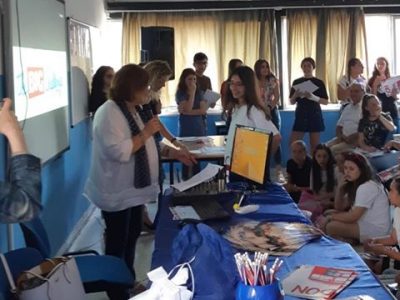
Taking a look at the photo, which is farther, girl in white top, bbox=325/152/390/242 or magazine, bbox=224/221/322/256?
girl in white top, bbox=325/152/390/242

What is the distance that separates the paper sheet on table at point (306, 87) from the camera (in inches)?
260

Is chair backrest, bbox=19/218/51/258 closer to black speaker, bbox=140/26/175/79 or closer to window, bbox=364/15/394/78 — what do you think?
black speaker, bbox=140/26/175/79

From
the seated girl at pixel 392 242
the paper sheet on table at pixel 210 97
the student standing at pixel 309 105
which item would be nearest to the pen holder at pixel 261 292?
the seated girl at pixel 392 242

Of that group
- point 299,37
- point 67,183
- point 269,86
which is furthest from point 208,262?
point 299,37

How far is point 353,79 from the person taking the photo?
6766 millimetres

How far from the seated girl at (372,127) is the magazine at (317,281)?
3.82 meters

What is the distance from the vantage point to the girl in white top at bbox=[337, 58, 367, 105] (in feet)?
22.0

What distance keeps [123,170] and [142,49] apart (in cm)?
374

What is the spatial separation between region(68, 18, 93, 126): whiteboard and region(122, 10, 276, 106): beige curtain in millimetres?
1873

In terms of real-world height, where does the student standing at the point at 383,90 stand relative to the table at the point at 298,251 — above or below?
above

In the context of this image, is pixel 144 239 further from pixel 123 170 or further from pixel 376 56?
pixel 376 56

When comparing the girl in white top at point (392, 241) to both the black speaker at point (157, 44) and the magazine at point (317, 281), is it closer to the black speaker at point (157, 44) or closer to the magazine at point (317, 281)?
the magazine at point (317, 281)

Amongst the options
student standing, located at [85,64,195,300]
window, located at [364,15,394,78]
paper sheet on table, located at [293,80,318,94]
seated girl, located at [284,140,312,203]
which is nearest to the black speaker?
paper sheet on table, located at [293,80,318,94]

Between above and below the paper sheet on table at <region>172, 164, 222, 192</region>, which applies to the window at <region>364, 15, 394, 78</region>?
above
